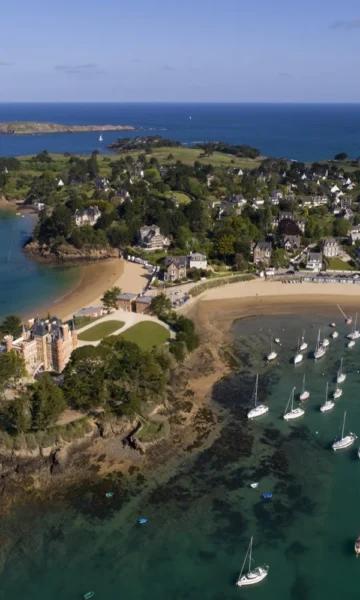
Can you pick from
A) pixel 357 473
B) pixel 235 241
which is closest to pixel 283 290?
pixel 235 241

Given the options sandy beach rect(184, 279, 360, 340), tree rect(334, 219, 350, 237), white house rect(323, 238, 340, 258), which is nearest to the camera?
sandy beach rect(184, 279, 360, 340)

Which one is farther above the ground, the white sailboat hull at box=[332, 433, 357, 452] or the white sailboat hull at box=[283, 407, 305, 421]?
the white sailboat hull at box=[283, 407, 305, 421]

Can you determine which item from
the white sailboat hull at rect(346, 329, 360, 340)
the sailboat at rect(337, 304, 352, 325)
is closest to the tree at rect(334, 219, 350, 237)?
the sailboat at rect(337, 304, 352, 325)

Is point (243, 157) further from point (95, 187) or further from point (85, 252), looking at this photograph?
point (85, 252)

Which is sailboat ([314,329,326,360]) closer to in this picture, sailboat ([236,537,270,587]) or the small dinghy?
the small dinghy

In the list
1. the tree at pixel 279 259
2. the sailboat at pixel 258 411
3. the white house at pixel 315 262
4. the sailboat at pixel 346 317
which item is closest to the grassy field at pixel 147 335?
the sailboat at pixel 258 411

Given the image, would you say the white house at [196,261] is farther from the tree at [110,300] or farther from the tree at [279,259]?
the tree at [110,300]
